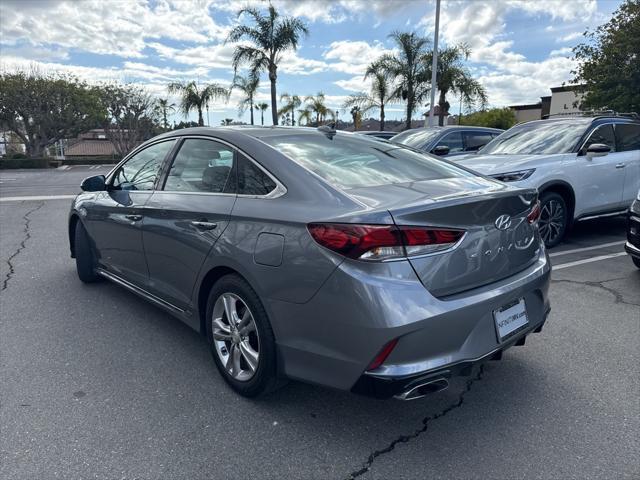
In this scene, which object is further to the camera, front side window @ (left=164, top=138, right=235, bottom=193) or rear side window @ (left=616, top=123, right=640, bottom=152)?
rear side window @ (left=616, top=123, right=640, bottom=152)

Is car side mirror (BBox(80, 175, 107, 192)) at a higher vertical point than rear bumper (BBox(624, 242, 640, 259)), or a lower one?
higher

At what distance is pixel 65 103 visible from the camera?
37.6 m

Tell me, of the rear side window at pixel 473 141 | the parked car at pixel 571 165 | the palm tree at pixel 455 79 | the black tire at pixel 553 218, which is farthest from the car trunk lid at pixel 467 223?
the palm tree at pixel 455 79

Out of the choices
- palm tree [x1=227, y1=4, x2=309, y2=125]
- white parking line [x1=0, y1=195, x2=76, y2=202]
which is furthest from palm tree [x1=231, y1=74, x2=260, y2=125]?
white parking line [x1=0, y1=195, x2=76, y2=202]

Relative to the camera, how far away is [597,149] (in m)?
6.11

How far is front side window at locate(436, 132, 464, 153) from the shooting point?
376 inches

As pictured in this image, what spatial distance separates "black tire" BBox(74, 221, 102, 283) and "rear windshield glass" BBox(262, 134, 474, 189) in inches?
108

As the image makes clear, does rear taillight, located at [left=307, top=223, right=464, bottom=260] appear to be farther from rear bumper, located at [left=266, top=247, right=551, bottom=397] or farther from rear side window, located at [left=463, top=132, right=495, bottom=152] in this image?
rear side window, located at [left=463, top=132, right=495, bottom=152]

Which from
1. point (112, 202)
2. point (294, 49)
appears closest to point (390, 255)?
point (112, 202)

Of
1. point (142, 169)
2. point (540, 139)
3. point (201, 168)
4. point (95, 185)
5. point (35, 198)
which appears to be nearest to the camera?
point (201, 168)

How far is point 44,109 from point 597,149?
4040 centimetres

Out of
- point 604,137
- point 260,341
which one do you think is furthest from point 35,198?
point 604,137

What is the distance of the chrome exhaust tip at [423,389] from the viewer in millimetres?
2199

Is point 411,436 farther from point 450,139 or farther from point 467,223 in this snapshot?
point 450,139
